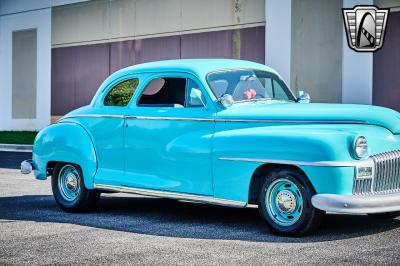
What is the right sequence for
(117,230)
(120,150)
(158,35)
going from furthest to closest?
(158,35) → (120,150) → (117,230)

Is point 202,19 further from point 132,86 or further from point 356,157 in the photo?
point 356,157

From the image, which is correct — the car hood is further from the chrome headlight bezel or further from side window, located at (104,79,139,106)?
side window, located at (104,79,139,106)

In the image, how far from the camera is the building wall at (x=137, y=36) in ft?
85.5

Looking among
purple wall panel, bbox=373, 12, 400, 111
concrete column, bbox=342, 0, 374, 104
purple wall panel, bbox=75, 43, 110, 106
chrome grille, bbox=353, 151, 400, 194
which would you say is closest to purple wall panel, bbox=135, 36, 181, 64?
purple wall panel, bbox=75, 43, 110, 106

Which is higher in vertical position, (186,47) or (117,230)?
(186,47)

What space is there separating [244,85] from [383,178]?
2.01 metres

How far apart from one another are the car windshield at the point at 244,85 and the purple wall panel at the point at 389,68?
42.7 ft

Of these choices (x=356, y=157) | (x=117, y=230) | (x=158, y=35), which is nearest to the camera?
(x=356, y=157)

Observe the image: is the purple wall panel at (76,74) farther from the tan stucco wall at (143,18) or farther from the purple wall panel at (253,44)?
the purple wall panel at (253,44)

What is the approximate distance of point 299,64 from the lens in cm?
2373

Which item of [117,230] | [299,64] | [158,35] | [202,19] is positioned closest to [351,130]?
[117,230]

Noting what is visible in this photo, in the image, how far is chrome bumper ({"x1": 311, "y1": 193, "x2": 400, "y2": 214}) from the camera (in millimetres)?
6938

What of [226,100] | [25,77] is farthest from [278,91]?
[25,77]

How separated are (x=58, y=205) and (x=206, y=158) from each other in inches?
107
